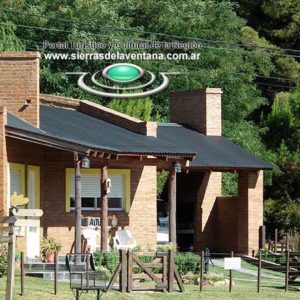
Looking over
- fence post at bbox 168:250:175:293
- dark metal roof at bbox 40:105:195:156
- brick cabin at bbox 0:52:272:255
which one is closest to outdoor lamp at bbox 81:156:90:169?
brick cabin at bbox 0:52:272:255

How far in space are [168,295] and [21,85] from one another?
9.23 metres

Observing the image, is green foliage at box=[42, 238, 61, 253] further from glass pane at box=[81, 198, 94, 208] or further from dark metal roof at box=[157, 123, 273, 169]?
dark metal roof at box=[157, 123, 273, 169]

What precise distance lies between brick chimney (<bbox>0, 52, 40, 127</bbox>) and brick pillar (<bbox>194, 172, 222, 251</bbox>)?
1013 centimetres

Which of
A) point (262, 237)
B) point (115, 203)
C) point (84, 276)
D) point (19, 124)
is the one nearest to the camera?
point (84, 276)

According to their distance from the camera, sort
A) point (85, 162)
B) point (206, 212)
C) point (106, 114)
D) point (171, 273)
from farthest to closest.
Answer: point (206, 212), point (106, 114), point (85, 162), point (171, 273)

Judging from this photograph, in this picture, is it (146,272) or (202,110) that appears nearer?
(146,272)

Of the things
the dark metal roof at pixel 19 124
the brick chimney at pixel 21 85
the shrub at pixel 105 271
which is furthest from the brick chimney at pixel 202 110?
the shrub at pixel 105 271

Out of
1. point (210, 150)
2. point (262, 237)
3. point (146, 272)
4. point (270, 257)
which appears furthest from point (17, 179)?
point (262, 237)

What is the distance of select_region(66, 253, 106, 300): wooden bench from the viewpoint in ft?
88.1

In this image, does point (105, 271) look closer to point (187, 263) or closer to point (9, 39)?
point (187, 263)

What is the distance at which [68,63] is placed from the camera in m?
55.2

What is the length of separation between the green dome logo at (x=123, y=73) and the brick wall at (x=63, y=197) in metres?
15.7

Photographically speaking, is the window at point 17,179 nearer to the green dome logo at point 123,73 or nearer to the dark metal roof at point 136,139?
the dark metal roof at point 136,139

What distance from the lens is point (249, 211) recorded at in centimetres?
4438
